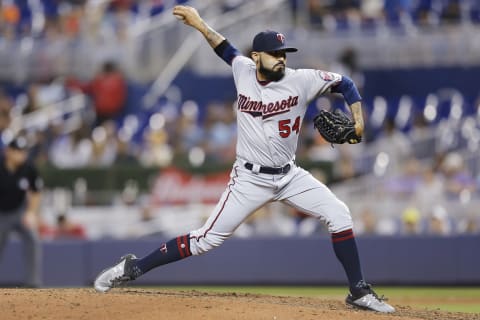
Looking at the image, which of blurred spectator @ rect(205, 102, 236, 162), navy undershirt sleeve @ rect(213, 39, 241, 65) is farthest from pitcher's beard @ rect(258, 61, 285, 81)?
blurred spectator @ rect(205, 102, 236, 162)

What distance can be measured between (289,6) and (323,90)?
34.3 feet

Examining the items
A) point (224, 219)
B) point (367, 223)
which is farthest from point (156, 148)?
point (224, 219)

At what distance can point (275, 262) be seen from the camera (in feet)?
45.1

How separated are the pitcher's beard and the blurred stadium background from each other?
20.5ft

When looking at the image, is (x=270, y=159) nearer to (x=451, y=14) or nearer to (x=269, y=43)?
(x=269, y=43)

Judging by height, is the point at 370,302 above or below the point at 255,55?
below

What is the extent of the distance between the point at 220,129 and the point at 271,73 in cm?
772

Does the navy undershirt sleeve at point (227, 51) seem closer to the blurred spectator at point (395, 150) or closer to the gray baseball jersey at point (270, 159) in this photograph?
the gray baseball jersey at point (270, 159)

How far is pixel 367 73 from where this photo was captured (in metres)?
16.7

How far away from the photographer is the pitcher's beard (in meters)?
7.32

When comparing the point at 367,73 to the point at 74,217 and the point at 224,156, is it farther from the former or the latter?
the point at 74,217

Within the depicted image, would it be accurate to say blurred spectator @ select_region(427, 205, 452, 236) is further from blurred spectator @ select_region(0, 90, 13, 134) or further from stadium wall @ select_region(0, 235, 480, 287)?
blurred spectator @ select_region(0, 90, 13, 134)

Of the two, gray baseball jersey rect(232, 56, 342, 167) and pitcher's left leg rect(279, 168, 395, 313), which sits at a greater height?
gray baseball jersey rect(232, 56, 342, 167)

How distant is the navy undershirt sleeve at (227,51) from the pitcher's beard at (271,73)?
0.36m
